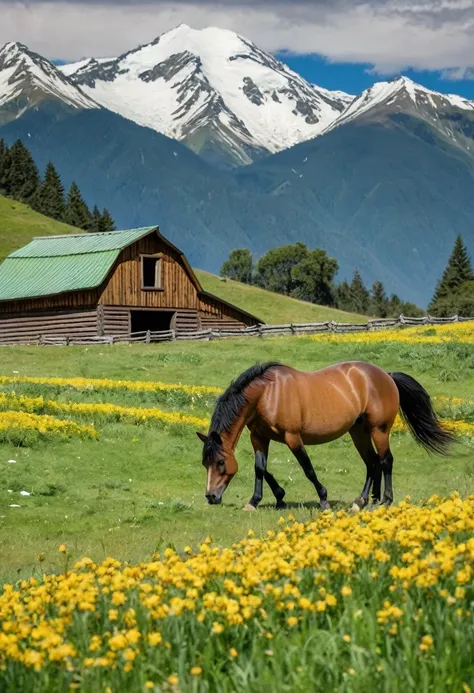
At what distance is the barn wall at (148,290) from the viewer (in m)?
62.9

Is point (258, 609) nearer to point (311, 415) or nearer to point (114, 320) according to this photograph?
A: point (311, 415)

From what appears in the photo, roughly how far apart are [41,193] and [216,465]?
479ft

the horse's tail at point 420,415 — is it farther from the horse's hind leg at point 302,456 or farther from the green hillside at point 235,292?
the green hillside at point 235,292

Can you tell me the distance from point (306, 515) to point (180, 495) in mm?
5924

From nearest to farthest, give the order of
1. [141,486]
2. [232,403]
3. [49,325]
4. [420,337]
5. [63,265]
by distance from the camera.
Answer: [232,403]
[141,486]
[420,337]
[49,325]
[63,265]

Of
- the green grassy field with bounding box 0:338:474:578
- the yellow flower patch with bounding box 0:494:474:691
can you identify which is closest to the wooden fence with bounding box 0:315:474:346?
the green grassy field with bounding box 0:338:474:578

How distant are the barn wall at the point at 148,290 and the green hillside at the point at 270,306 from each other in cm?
3382

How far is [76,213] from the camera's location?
15225 centimetres

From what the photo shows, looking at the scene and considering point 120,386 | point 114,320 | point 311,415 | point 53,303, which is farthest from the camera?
point 53,303

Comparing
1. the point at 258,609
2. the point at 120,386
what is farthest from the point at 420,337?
the point at 258,609

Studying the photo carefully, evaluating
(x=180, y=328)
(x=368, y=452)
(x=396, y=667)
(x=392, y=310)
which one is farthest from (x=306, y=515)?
(x=392, y=310)

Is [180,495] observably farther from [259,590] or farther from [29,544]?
[259,590]

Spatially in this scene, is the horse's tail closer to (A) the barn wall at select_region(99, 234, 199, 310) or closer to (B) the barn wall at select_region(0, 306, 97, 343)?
(B) the barn wall at select_region(0, 306, 97, 343)

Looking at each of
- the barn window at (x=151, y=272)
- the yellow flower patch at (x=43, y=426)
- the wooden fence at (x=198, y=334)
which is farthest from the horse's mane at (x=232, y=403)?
the barn window at (x=151, y=272)
